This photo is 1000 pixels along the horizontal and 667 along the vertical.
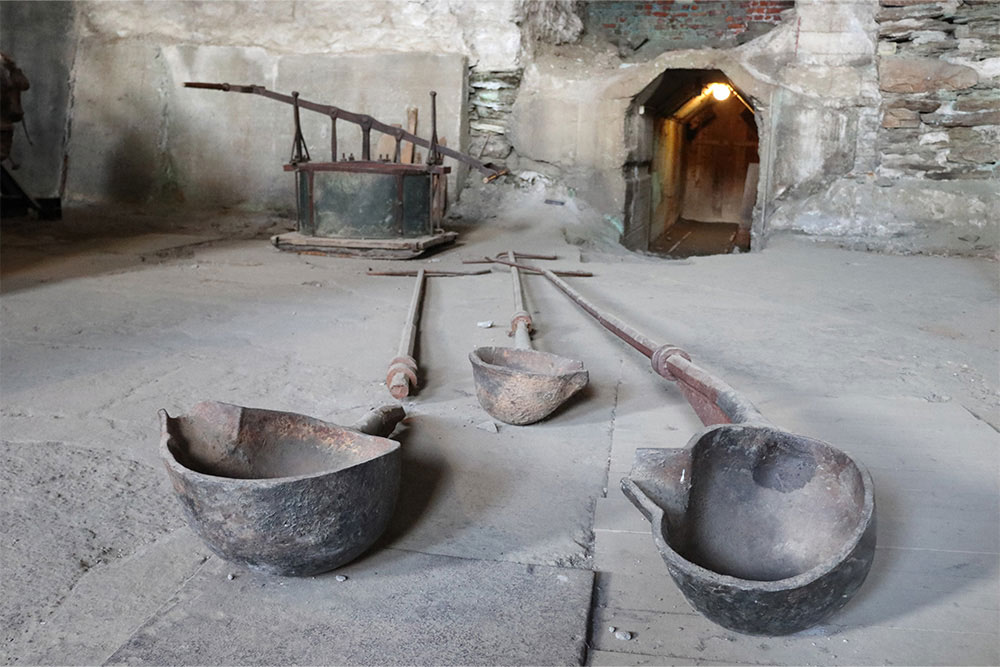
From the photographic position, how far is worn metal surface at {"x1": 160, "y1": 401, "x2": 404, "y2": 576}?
1380mm

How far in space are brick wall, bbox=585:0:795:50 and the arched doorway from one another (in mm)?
346

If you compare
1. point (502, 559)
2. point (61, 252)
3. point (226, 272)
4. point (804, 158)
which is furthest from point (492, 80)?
point (502, 559)

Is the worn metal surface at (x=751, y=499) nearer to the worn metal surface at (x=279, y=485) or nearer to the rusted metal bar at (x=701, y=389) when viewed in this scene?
the rusted metal bar at (x=701, y=389)

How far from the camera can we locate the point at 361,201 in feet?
18.8

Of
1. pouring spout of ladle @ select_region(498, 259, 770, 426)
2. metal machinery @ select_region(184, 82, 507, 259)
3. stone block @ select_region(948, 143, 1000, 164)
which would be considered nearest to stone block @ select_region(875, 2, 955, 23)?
stone block @ select_region(948, 143, 1000, 164)

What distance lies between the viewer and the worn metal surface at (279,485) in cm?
138

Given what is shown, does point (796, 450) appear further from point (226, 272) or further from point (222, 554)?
point (226, 272)

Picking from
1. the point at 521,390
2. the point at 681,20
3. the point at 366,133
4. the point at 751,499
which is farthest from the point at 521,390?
the point at 681,20

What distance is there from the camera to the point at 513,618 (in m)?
1.42

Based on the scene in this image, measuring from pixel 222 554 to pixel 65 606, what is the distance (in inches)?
11.5

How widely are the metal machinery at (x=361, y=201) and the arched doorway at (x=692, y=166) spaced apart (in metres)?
2.18

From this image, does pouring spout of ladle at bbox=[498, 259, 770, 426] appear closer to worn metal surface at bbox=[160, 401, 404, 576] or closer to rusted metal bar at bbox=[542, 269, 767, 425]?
rusted metal bar at bbox=[542, 269, 767, 425]

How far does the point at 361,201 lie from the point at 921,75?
4.24m

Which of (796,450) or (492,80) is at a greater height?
(492,80)
